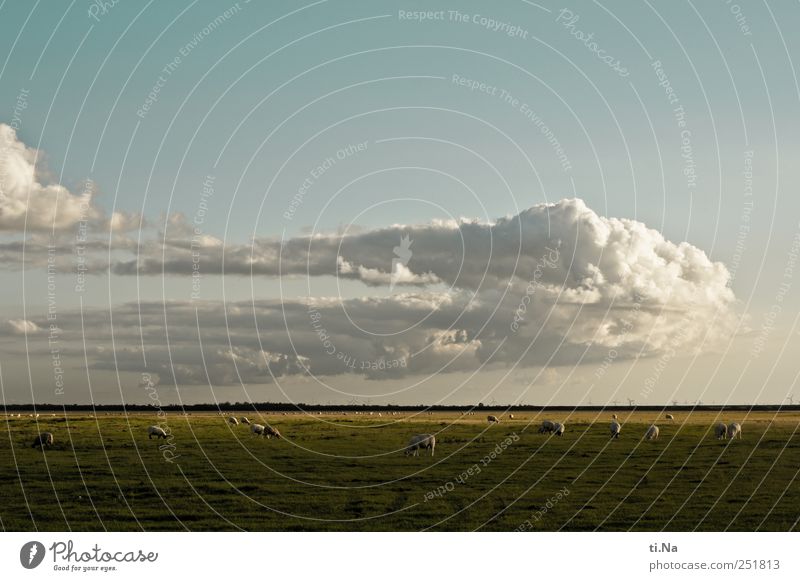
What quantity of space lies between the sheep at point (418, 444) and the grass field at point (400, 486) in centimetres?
112

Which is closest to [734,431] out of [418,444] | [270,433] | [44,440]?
[418,444]

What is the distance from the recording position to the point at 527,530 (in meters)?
27.0

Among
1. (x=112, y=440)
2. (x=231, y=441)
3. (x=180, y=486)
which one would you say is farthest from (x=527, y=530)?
(x=112, y=440)

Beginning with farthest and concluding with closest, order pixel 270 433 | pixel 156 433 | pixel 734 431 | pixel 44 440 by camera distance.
Answer: 1. pixel 270 433
2. pixel 156 433
3. pixel 734 431
4. pixel 44 440

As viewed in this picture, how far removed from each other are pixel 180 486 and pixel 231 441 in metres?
23.7

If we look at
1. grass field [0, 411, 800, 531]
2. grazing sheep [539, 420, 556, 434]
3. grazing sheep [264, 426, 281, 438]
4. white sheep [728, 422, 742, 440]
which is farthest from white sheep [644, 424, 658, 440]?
grazing sheep [264, 426, 281, 438]

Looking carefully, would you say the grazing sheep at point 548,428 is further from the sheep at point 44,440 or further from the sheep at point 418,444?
the sheep at point 44,440

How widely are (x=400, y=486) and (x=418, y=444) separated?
13.6 metres

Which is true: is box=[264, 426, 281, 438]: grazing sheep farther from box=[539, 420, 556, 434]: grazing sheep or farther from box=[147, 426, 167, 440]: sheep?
box=[539, 420, 556, 434]: grazing sheep

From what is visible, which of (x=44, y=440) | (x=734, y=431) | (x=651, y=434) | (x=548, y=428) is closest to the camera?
(x=44, y=440)

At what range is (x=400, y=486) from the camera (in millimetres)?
34875

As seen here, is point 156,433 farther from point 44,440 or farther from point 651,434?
point 651,434

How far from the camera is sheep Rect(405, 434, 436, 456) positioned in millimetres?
47906
